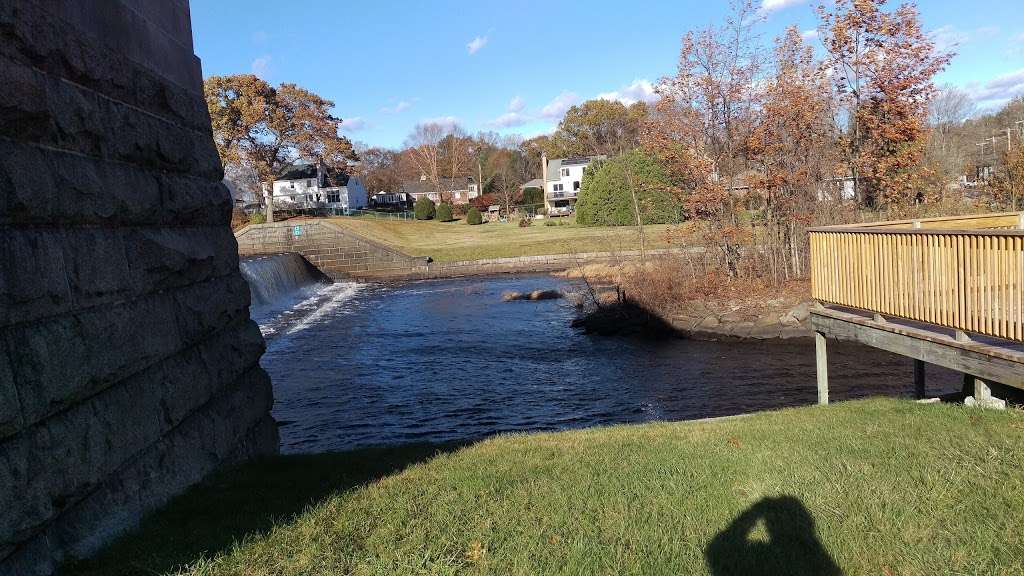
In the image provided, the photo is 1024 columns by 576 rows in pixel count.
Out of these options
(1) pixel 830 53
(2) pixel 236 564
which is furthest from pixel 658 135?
(2) pixel 236 564

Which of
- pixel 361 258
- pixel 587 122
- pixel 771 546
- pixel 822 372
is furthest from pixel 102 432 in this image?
pixel 587 122

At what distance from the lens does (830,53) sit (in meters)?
20.0

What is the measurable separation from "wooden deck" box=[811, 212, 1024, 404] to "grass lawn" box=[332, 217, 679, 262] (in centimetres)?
2325

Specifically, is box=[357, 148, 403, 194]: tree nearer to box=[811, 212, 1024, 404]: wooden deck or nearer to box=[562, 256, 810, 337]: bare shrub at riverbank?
box=[562, 256, 810, 337]: bare shrub at riverbank

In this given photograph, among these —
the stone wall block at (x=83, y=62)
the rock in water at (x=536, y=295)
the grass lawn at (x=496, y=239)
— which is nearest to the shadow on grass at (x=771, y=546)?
the stone wall block at (x=83, y=62)

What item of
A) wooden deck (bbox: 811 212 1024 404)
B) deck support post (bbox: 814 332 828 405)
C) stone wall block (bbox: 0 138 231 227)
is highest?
stone wall block (bbox: 0 138 231 227)

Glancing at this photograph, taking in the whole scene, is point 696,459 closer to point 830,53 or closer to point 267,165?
point 830,53

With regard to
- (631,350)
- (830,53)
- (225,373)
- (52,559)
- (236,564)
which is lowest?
(631,350)

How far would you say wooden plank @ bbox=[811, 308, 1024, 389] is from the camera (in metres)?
6.35

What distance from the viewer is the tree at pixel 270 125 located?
48.8 m

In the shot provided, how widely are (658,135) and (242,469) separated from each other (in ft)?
59.7

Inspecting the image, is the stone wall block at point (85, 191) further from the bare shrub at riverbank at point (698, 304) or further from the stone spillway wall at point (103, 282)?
the bare shrub at riverbank at point (698, 304)

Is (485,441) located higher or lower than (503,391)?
higher

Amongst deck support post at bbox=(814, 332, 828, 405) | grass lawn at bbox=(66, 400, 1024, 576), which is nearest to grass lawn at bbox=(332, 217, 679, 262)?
deck support post at bbox=(814, 332, 828, 405)
